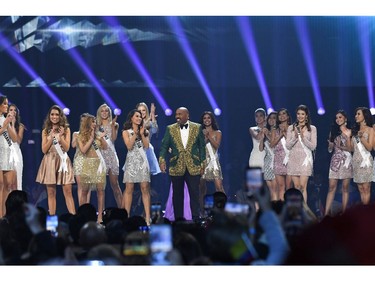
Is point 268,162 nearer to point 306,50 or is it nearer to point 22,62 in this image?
point 306,50

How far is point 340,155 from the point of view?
36.7ft

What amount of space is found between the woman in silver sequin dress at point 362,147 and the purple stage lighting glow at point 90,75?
2.54 metres

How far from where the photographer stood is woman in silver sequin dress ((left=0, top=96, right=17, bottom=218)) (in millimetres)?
10617

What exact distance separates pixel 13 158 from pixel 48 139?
0.39 m

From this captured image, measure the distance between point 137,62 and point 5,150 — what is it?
5.66 feet

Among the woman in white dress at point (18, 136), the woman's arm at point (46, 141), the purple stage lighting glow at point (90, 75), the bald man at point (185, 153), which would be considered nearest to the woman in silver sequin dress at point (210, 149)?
the bald man at point (185, 153)

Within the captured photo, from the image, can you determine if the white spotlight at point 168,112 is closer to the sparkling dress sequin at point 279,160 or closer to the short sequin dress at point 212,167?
the short sequin dress at point 212,167

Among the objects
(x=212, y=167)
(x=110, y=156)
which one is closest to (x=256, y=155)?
(x=212, y=167)

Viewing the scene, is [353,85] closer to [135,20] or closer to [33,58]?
[135,20]

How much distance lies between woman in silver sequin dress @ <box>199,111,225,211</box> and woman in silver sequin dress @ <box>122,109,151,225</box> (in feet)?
1.88

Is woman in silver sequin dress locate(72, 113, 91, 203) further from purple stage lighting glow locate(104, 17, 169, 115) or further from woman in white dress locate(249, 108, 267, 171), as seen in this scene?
woman in white dress locate(249, 108, 267, 171)

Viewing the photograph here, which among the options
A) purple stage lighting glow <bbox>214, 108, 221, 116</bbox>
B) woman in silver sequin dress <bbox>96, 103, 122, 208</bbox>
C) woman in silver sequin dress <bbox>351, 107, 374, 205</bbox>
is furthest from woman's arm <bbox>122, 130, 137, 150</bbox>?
woman in silver sequin dress <bbox>351, 107, 374, 205</bbox>

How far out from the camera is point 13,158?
35.4 ft
